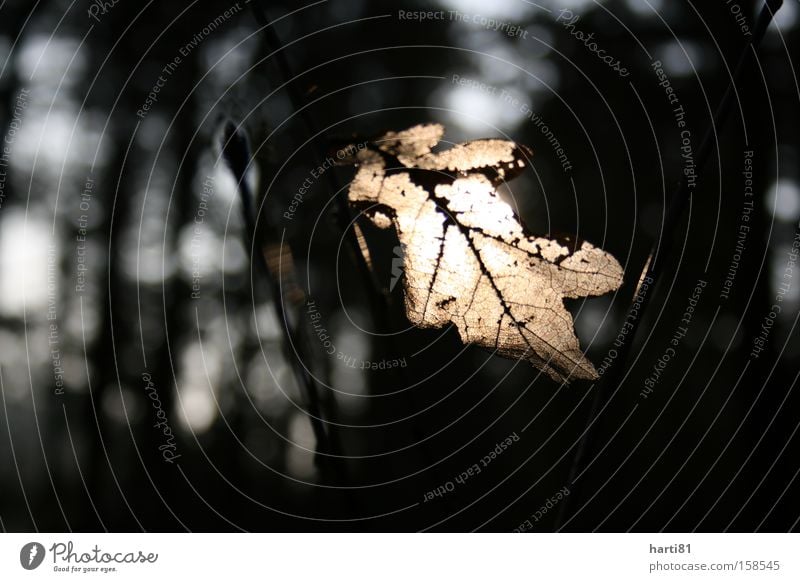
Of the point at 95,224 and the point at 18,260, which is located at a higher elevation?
the point at 95,224

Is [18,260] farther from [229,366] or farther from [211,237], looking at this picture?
[229,366]

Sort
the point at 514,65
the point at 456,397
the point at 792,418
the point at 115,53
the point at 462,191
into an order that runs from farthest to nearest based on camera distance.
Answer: the point at 115,53 < the point at 456,397 < the point at 514,65 < the point at 792,418 < the point at 462,191

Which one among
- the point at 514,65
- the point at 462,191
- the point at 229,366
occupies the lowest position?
the point at 229,366

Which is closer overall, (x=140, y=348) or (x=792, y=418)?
(x=792, y=418)
